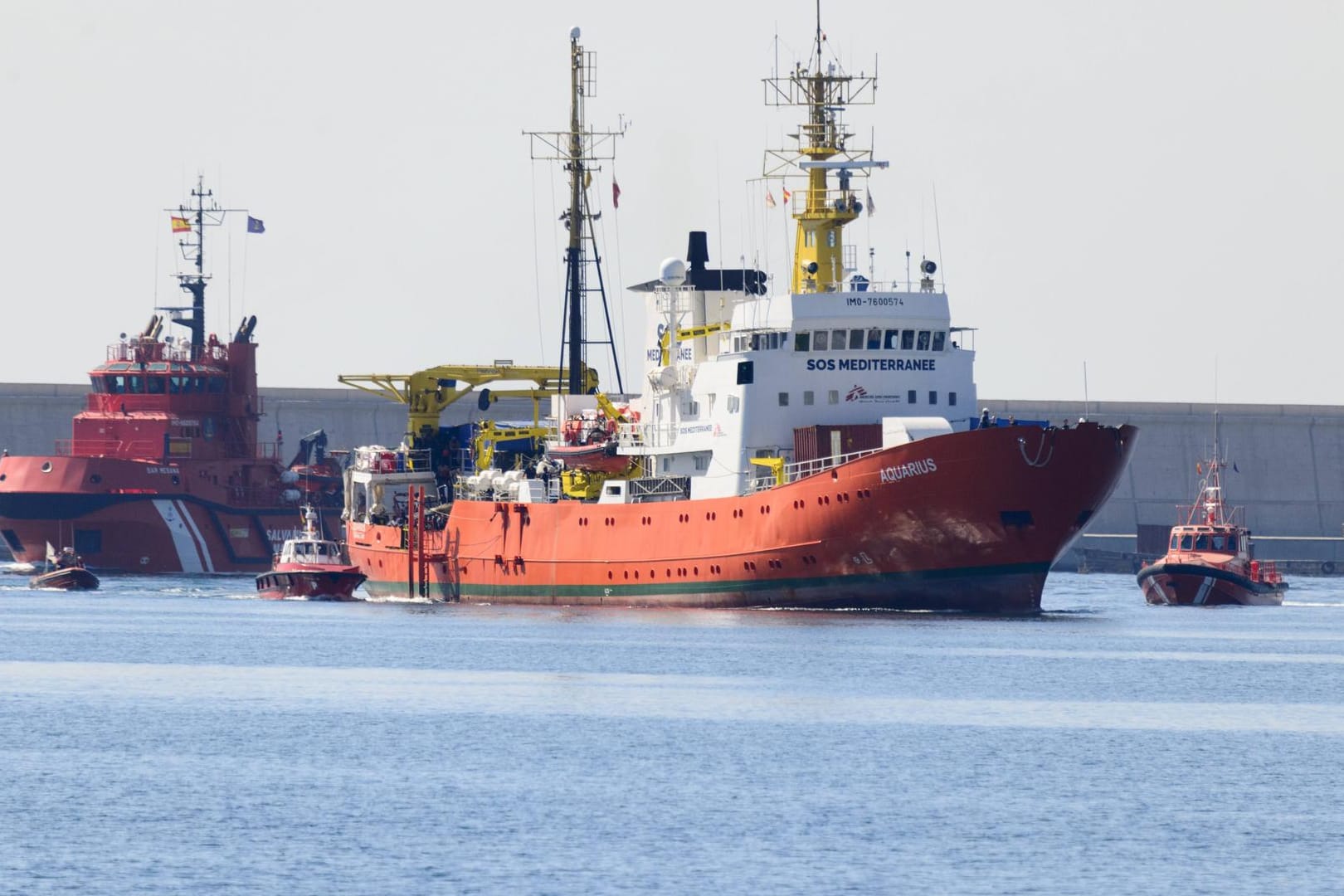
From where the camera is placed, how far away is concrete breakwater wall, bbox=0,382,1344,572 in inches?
4525

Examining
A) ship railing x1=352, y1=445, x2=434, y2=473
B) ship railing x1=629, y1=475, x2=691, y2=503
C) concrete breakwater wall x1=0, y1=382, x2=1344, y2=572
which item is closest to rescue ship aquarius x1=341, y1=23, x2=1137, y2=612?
ship railing x1=629, y1=475, x2=691, y2=503

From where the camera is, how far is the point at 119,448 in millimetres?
93438

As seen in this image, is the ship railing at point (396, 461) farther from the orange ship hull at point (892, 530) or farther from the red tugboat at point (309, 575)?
the orange ship hull at point (892, 530)

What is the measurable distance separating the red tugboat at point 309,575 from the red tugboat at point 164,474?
57.7 ft

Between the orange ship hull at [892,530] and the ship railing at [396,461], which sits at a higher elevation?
the ship railing at [396,461]

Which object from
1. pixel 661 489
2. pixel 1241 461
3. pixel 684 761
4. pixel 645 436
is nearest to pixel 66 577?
pixel 645 436

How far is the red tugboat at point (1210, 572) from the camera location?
228ft

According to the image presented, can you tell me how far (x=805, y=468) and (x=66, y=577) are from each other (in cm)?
3413

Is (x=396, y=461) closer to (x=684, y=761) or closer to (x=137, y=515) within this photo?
(x=137, y=515)

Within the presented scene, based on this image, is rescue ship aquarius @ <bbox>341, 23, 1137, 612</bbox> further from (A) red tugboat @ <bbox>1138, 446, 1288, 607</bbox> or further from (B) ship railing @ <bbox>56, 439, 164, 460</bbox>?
(B) ship railing @ <bbox>56, 439, 164, 460</bbox>

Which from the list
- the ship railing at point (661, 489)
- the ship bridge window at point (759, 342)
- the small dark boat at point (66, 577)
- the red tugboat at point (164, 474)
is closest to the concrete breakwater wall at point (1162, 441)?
the red tugboat at point (164, 474)

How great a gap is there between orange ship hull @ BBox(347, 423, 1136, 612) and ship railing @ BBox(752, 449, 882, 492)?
0.91m

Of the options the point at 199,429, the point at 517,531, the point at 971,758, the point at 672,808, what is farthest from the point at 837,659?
the point at 199,429

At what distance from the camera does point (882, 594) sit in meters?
54.8
